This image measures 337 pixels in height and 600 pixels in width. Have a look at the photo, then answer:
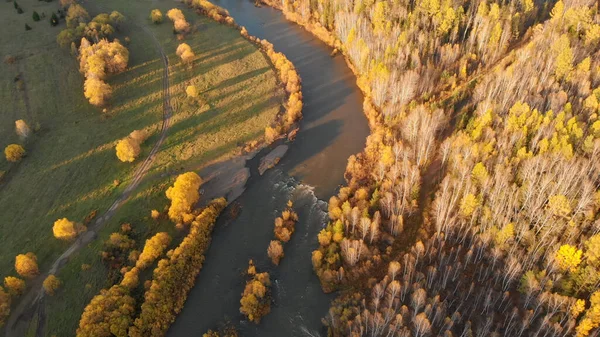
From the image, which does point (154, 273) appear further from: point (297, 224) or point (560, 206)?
point (560, 206)

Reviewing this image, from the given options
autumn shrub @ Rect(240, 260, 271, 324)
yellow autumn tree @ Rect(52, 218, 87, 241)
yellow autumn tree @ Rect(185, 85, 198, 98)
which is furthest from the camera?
yellow autumn tree @ Rect(185, 85, 198, 98)

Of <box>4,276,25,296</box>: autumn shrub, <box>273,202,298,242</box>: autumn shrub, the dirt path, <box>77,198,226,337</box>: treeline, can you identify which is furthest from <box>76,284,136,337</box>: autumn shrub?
<box>273,202,298,242</box>: autumn shrub

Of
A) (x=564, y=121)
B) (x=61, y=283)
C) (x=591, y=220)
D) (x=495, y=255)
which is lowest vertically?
(x=61, y=283)

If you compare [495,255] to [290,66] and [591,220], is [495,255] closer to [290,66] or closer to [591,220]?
[591,220]

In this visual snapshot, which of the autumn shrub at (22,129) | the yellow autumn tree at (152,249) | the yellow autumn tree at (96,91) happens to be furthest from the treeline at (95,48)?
the yellow autumn tree at (152,249)

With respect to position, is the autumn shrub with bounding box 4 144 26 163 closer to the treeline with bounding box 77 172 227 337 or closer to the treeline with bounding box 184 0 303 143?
the treeline with bounding box 77 172 227 337

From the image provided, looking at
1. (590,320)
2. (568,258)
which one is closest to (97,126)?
(568,258)

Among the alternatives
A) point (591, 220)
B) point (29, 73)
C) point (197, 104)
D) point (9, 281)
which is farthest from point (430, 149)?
point (29, 73)
